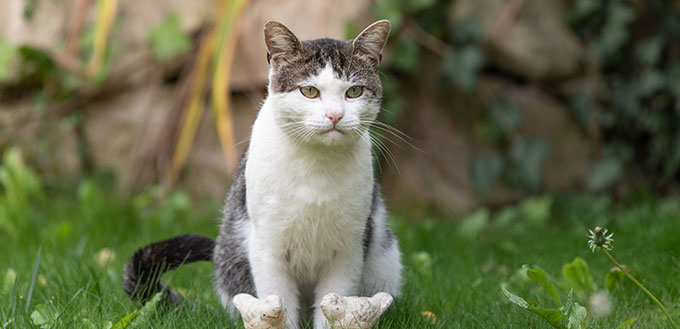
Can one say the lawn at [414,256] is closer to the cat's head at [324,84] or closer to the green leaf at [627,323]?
the green leaf at [627,323]

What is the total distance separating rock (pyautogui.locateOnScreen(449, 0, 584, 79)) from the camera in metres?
4.95

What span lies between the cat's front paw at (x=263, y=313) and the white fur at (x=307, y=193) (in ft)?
0.84

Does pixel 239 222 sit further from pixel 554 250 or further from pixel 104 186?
pixel 104 186

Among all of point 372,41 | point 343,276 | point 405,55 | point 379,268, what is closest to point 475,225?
point 405,55

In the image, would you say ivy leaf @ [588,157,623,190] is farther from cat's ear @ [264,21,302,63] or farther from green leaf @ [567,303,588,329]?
cat's ear @ [264,21,302,63]

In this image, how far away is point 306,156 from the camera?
2.38m

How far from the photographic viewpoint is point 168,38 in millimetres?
4750

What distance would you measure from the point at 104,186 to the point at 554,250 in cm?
299

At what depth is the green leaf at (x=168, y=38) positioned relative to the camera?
474cm

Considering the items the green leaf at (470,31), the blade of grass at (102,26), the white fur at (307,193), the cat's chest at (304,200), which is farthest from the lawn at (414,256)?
the green leaf at (470,31)

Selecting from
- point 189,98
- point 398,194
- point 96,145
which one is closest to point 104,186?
point 96,145

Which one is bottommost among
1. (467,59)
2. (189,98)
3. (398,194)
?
(398,194)

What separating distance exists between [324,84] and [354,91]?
0.12 metres

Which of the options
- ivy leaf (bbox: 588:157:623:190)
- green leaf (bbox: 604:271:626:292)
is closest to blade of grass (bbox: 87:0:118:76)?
green leaf (bbox: 604:271:626:292)
